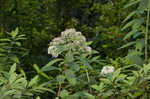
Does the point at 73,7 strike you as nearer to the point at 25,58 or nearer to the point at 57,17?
the point at 57,17

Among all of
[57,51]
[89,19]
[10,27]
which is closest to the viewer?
[57,51]

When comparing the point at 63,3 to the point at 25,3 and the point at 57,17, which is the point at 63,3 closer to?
the point at 57,17

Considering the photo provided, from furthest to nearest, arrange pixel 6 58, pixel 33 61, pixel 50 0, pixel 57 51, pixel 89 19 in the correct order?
pixel 89 19, pixel 50 0, pixel 33 61, pixel 6 58, pixel 57 51

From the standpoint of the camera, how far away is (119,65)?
10.8ft

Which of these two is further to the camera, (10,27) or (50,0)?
(50,0)

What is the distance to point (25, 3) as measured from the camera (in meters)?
5.62

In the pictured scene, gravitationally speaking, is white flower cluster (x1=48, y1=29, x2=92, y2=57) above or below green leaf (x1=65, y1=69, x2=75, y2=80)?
above

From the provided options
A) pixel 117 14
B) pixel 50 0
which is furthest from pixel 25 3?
pixel 117 14

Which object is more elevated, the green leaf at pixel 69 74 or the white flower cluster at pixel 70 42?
the white flower cluster at pixel 70 42

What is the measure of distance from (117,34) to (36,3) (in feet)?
6.38

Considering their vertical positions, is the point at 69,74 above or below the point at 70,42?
below

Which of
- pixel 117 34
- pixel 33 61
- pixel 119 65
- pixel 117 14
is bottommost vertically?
pixel 119 65

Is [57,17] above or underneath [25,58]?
above

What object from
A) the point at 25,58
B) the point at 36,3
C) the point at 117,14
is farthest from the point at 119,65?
the point at 36,3
